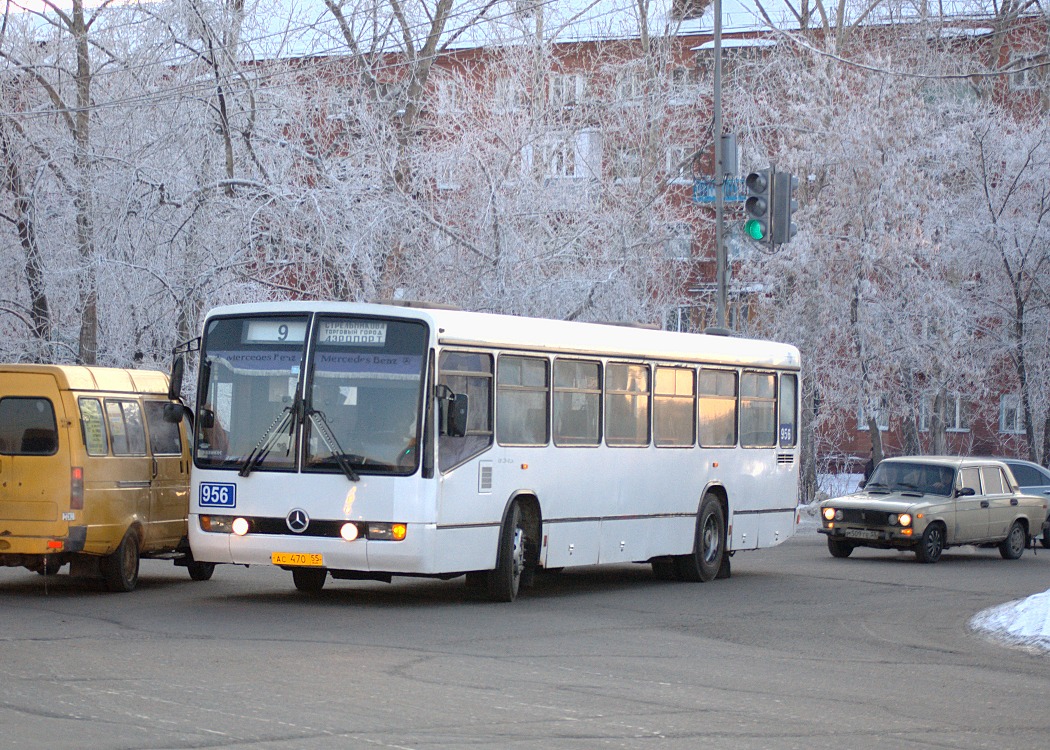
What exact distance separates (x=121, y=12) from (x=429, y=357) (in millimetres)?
15907

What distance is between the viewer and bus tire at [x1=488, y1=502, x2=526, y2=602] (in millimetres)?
16047

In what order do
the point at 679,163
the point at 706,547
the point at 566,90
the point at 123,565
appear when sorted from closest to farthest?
the point at 123,565, the point at 706,547, the point at 566,90, the point at 679,163

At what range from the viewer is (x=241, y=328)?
15719 millimetres

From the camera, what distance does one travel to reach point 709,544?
20.1 meters

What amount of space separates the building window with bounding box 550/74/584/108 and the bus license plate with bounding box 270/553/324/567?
66.4 ft

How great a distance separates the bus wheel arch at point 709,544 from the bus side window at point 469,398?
4637 mm

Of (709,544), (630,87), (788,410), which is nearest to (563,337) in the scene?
(709,544)

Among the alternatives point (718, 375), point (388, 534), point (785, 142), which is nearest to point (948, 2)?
point (785, 142)

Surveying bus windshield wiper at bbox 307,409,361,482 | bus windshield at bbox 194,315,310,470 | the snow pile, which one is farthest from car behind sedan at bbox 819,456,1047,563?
bus windshield at bbox 194,315,310,470

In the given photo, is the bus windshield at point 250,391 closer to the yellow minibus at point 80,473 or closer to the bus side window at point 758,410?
the yellow minibus at point 80,473

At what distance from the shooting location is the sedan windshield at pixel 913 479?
2472 centimetres

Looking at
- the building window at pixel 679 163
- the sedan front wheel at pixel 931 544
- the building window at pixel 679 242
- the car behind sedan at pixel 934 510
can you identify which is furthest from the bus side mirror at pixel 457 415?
the building window at pixel 679 163

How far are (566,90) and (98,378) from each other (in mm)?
20012

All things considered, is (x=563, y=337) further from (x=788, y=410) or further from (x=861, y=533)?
(x=861, y=533)
